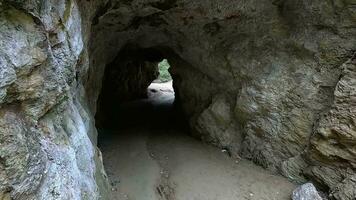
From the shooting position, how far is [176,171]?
25.5 feet

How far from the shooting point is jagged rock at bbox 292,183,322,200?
232 inches

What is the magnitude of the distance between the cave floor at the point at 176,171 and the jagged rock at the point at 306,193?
0.31m

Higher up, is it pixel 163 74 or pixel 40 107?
pixel 40 107

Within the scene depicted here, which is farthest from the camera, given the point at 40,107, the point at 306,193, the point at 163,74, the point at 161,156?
the point at 163,74

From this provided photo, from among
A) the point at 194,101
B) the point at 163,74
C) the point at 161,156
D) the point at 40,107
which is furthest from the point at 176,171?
the point at 163,74

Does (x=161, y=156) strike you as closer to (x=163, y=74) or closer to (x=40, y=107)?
(x=40, y=107)

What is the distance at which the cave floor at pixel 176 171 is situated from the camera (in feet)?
22.2

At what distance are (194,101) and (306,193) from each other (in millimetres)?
4807

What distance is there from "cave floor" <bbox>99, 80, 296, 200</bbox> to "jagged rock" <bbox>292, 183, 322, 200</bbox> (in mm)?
311

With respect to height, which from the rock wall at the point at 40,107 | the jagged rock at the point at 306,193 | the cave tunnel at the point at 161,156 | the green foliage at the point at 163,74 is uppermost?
the rock wall at the point at 40,107

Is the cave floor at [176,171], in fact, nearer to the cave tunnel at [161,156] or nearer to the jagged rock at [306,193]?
the cave tunnel at [161,156]

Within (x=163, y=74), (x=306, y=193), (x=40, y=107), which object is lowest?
(x=163, y=74)

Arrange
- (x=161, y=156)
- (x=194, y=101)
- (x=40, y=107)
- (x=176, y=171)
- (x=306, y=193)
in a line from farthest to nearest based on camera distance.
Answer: (x=194, y=101)
(x=161, y=156)
(x=176, y=171)
(x=306, y=193)
(x=40, y=107)

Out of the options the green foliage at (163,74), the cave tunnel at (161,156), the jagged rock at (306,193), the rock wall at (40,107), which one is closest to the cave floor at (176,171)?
the cave tunnel at (161,156)
